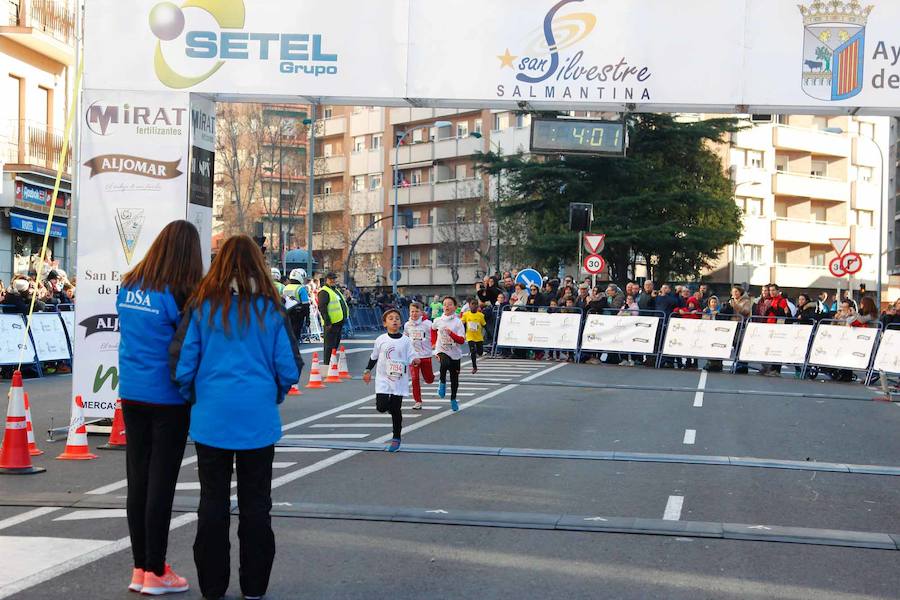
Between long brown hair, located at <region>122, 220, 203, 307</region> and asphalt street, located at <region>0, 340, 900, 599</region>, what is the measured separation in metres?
1.56

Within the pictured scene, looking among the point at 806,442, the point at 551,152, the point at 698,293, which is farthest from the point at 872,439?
the point at 698,293

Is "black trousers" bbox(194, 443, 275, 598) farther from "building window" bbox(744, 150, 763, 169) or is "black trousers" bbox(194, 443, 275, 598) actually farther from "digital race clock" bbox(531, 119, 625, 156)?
"building window" bbox(744, 150, 763, 169)

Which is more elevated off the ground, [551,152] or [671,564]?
[551,152]

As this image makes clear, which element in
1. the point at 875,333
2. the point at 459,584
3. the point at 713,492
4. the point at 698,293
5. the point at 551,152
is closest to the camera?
the point at 459,584

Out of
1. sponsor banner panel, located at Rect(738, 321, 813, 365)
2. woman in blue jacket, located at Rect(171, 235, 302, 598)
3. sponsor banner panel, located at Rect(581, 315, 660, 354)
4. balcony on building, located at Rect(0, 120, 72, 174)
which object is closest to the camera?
woman in blue jacket, located at Rect(171, 235, 302, 598)

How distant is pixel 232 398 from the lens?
6.04m

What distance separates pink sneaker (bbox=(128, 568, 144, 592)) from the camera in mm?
6355

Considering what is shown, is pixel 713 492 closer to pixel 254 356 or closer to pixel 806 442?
pixel 806 442

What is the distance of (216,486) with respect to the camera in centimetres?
609

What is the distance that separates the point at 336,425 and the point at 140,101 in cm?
430

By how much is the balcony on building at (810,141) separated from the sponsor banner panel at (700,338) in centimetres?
5308

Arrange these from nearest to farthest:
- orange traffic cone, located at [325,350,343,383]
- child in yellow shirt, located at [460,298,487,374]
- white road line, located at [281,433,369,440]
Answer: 1. white road line, located at [281,433,369,440]
2. child in yellow shirt, located at [460,298,487,374]
3. orange traffic cone, located at [325,350,343,383]

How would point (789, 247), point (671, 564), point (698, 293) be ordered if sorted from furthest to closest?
1. point (789, 247)
2. point (698, 293)
3. point (671, 564)

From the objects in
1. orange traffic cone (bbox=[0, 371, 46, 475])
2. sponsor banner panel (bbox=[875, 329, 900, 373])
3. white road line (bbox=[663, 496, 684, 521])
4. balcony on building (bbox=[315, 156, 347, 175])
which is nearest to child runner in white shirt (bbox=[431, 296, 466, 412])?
orange traffic cone (bbox=[0, 371, 46, 475])
